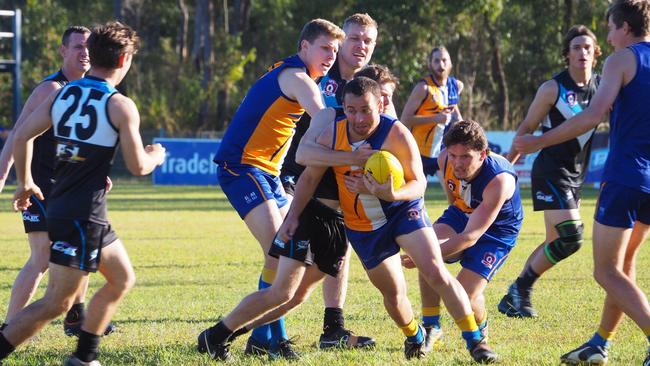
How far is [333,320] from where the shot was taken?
6.82 m

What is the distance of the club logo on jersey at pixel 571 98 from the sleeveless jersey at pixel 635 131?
8.69 ft

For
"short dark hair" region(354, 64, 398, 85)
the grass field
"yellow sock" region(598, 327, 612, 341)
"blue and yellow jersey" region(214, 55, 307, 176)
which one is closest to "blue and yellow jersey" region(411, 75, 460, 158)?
the grass field

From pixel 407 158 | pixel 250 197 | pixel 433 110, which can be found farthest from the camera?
pixel 433 110

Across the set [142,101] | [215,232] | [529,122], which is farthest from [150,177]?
[529,122]

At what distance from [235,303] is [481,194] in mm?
2876

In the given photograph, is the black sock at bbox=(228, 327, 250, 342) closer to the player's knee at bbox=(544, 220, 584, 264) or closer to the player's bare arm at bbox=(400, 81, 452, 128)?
the player's knee at bbox=(544, 220, 584, 264)

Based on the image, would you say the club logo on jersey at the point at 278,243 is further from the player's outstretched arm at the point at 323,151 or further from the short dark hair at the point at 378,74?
the short dark hair at the point at 378,74

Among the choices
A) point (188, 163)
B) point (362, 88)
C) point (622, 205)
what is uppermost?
point (362, 88)

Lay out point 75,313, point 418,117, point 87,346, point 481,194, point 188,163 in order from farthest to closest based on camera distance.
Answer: point 188,163, point 418,117, point 75,313, point 481,194, point 87,346

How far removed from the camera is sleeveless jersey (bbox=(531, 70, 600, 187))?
8195 mm

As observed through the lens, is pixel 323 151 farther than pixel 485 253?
No

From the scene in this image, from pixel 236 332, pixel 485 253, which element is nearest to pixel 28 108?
pixel 236 332

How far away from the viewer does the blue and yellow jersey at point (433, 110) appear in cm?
1215

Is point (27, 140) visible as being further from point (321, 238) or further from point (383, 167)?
point (383, 167)
